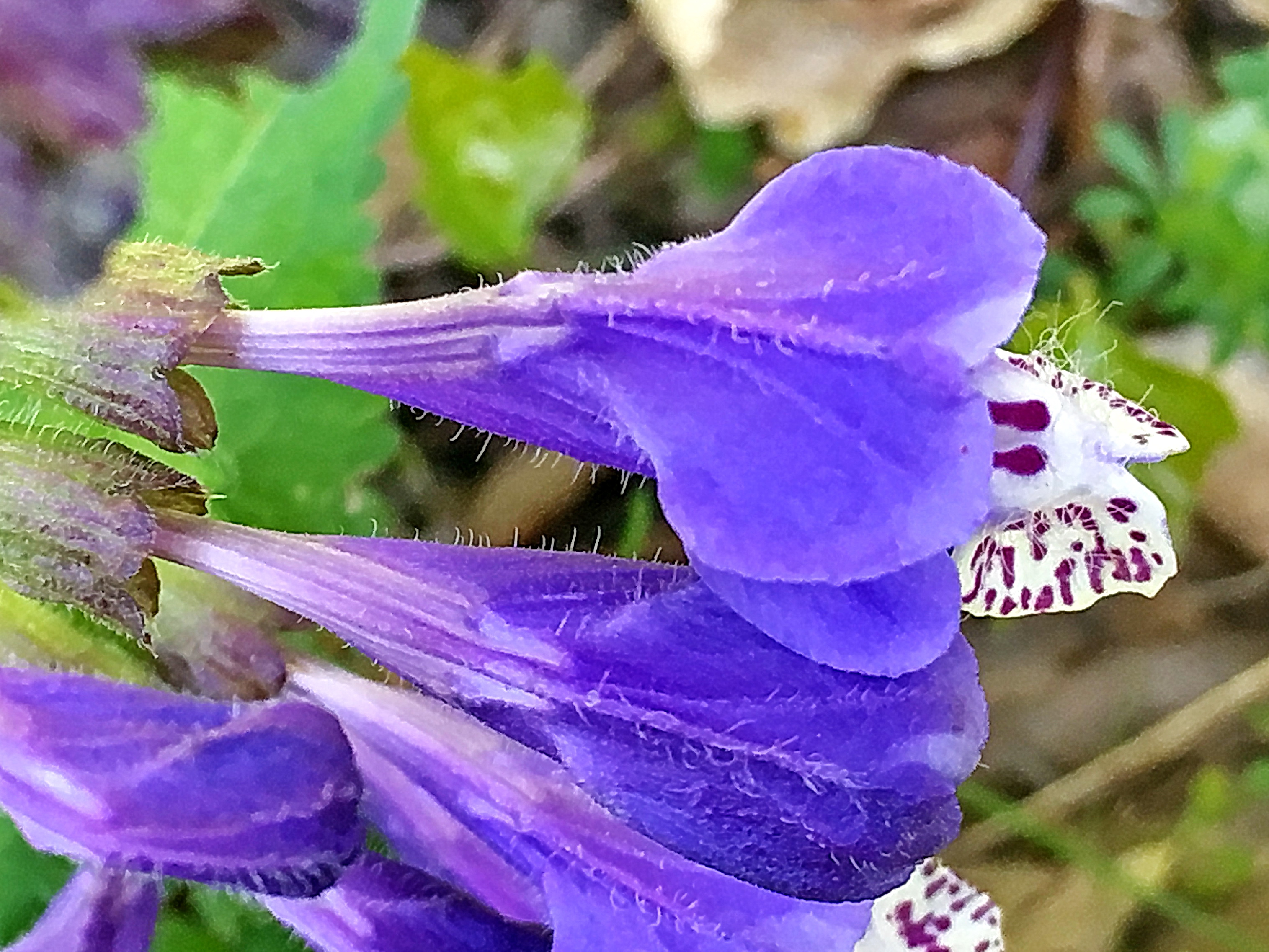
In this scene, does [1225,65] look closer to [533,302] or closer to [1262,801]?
[1262,801]

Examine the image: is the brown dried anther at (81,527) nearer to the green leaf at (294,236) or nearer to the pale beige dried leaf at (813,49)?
the green leaf at (294,236)

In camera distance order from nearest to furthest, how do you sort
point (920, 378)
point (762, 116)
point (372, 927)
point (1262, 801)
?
point (920, 378) < point (372, 927) < point (1262, 801) < point (762, 116)

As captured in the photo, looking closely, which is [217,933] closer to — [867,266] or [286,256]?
[286,256]

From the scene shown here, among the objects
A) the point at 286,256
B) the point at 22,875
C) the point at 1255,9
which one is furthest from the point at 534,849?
the point at 1255,9

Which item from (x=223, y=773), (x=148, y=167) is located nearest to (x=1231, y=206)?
(x=223, y=773)

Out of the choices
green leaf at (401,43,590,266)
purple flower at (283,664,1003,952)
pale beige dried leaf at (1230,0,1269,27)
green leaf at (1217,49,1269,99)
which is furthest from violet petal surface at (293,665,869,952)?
pale beige dried leaf at (1230,0,1269,27)

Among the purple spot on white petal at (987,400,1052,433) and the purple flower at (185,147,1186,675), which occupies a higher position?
the purple flower at (185,147,1186,675)

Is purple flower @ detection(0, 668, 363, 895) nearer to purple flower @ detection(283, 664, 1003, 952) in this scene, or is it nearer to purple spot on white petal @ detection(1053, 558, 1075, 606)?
purple flower @ detection(283, 664, 1003, 952)
